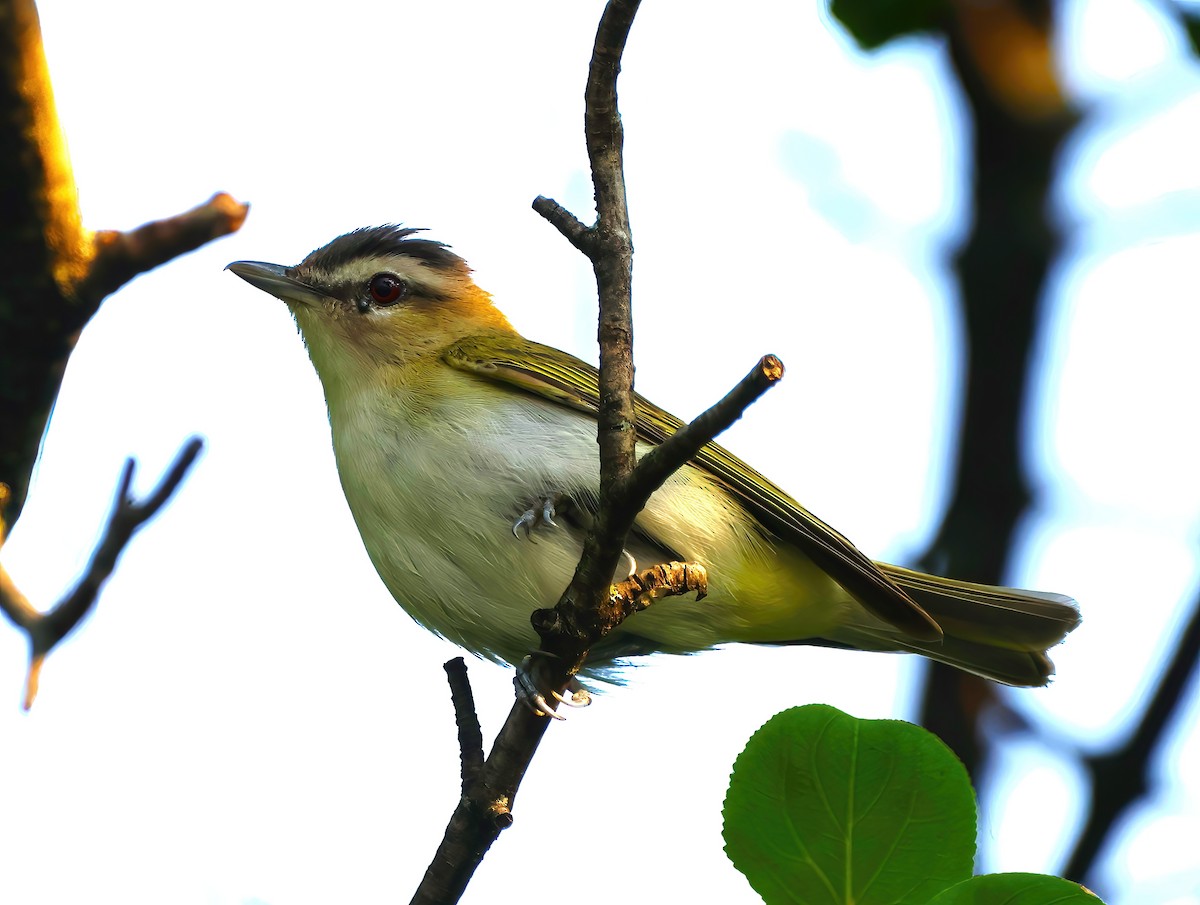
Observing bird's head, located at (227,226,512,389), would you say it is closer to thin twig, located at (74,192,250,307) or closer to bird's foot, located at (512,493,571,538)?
bird's foot, located at (512,493,571,538)

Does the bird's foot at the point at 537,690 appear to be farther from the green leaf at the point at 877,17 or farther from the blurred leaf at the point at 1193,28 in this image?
the blurred leaf at the point at 1193,28

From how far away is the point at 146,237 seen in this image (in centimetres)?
273

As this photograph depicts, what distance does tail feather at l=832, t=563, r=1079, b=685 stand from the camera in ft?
16.9

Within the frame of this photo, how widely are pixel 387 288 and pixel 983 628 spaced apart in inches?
113

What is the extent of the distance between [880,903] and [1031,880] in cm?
32

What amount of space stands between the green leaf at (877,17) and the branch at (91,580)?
2280 millimetres

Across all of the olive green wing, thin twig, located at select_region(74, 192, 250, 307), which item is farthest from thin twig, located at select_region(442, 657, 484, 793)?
the olive green wing

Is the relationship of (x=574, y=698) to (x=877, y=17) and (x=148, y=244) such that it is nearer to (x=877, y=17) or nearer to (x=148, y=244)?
(x=148, y=244)

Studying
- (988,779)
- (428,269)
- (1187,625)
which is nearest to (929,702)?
→ (988,779)

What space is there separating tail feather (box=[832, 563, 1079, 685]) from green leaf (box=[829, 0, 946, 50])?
88.7 inches

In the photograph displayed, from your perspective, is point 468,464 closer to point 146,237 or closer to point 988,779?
point 146,237

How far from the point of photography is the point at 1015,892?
215cm

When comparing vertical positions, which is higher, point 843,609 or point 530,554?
point 843,609

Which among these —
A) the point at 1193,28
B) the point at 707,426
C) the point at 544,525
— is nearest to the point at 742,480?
the point at 544,525
